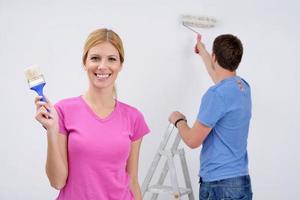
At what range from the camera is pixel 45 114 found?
1007mm

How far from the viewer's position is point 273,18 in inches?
95.8

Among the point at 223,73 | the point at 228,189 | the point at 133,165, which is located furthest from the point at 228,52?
the point at 133,165

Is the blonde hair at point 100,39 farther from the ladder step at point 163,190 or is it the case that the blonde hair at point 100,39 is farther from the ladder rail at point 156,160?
the ladder step at point 163,190

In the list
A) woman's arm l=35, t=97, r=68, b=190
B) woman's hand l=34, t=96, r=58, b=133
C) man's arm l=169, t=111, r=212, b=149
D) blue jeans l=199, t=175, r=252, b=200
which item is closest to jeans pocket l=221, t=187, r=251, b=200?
blue jeans l=199, t=175, r=252, b=200

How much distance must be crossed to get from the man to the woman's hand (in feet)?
2.71

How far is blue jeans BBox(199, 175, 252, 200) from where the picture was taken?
169 cm

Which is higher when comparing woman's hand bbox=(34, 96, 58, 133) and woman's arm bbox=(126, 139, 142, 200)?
woman's hand bbox=(34, 96, 58, 133)

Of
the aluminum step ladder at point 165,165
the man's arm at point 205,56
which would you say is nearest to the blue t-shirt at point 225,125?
the aluminum step ladder at point 165,165

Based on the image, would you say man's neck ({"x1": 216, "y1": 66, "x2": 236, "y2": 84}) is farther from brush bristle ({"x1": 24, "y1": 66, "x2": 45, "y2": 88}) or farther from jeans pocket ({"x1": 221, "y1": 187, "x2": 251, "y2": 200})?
brush bristle ({"x1": 24, "y1": 66, "x2": 45, "y2": 88})

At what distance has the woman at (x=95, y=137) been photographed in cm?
114

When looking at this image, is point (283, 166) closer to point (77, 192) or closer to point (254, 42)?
point (254, 42)

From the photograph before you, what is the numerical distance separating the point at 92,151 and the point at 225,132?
771 mm

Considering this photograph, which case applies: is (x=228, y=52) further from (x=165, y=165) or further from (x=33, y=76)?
(x=33, y=76)

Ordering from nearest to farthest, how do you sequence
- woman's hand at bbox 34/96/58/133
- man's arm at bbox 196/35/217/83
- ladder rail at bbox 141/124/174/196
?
1. woman's hand at bbox 34/96/58/133
2. ladder rail at bbox 141/124/174/196
3. man's arm at bbox 196/35/217/83
